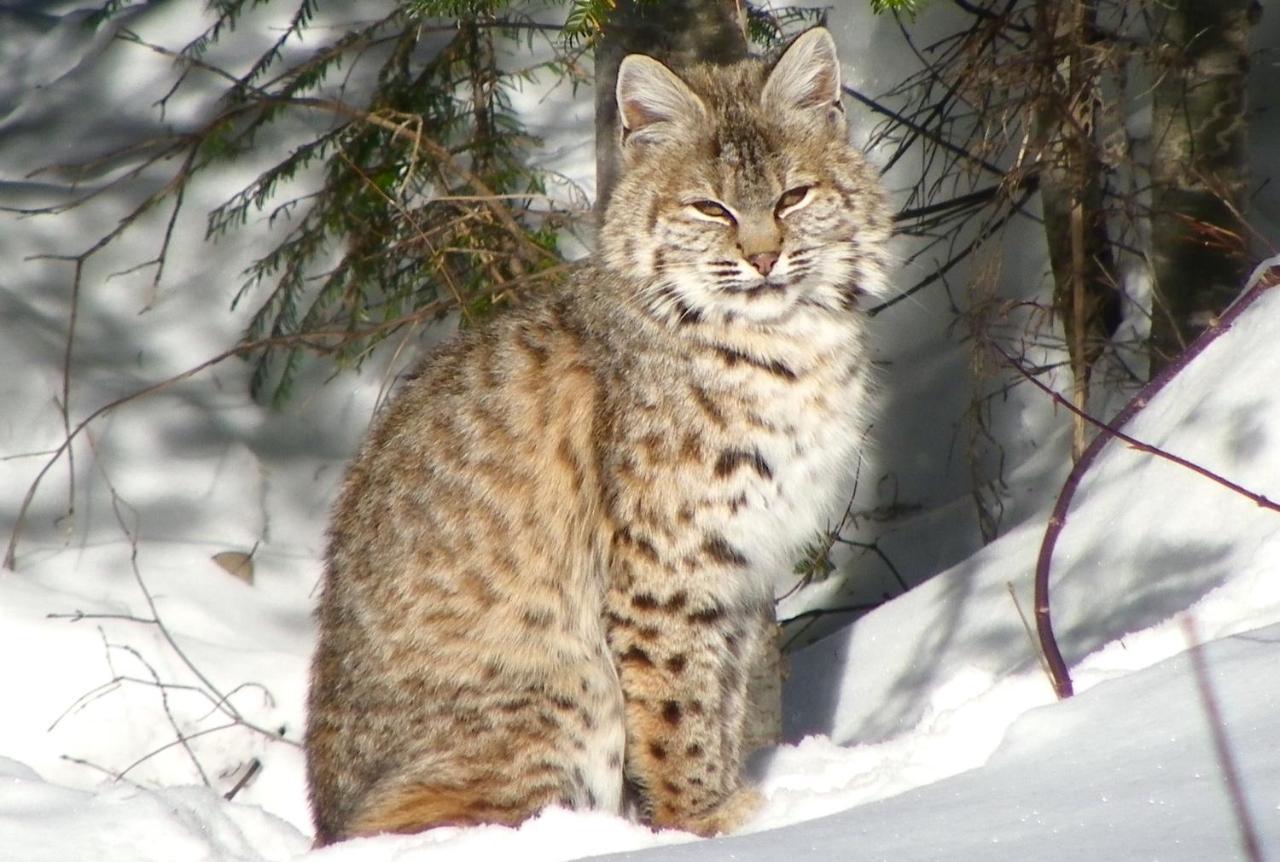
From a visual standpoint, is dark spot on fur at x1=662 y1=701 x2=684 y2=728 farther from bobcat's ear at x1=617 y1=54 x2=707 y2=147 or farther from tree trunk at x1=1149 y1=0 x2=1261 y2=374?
tree trunk at x1=1149 y1=0 x2=1261 y2=374

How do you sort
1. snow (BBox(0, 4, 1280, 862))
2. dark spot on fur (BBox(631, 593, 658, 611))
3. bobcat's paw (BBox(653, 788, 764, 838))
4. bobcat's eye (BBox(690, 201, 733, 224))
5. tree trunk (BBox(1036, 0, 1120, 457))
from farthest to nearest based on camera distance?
tree trunk (BBox(1036, 0, 1120, 457)), bobcat's eye (BBox(690, 201, 733, 224)), dark spot on fur (BBox(631, 593, 658, 611)), bobcat's paw (BBox(653, 788, 764, 838)), snow (BBox(0, 4, 1280, 862))

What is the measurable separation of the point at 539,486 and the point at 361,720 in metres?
0.68

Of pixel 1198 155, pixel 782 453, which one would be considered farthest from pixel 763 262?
pixel 1198 155

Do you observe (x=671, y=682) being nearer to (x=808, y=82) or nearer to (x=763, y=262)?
(x=763, y=262)

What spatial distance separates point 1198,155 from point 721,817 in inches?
109

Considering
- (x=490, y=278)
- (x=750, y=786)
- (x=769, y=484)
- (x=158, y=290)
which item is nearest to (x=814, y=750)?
(x=750, y=786)

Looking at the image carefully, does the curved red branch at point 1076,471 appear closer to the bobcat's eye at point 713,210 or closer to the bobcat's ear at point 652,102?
the bobcat's eye at point 713,210

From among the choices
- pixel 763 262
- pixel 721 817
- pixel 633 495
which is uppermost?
pixel 763 262

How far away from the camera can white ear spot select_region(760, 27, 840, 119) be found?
3.32 metres

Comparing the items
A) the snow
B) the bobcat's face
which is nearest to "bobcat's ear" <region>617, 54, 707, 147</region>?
the bobcat's face

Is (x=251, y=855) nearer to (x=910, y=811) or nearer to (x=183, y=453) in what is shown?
(x=910, y=811)

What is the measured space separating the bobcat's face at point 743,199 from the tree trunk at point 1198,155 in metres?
1.60

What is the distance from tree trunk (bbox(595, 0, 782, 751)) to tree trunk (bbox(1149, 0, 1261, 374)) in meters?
1.46

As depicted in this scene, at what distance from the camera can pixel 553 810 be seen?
2729mm
